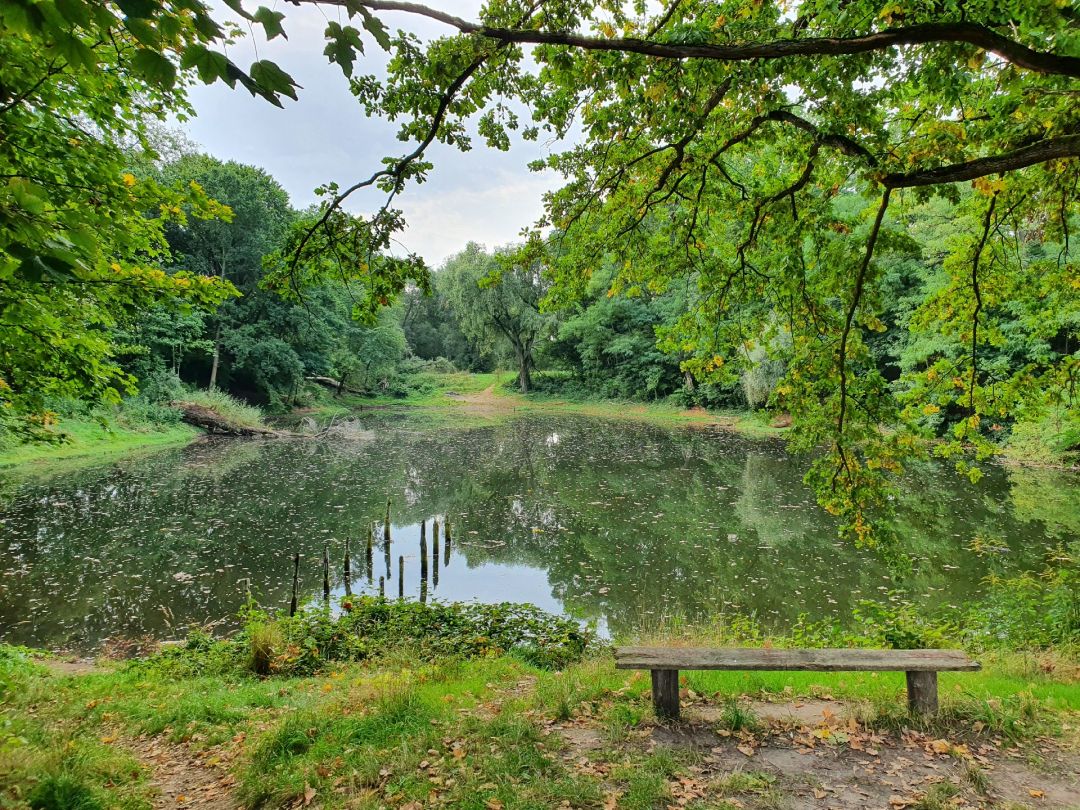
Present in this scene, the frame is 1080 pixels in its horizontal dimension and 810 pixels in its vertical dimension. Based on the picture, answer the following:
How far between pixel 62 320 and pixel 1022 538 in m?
16.3

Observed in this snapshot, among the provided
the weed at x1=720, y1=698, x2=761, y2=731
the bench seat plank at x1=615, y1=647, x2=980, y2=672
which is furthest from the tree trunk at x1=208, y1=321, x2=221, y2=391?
the weed at x1=720, y1=698, x2=761, y2=731

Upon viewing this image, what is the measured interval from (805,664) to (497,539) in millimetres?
8843

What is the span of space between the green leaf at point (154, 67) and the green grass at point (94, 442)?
19938 millimetres

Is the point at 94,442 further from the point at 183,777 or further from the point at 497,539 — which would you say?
the point at 183,777

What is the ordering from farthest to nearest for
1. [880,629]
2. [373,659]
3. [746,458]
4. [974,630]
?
1. [746,458]
2. [974,630]
3. [373,659]
4. [880,629]

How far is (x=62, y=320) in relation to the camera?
5.55 metres

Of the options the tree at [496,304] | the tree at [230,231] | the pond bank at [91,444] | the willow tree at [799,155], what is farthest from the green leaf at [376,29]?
the tree at [496,304]

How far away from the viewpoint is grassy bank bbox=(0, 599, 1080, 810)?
3104 millimetres

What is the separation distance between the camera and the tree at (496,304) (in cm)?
4112

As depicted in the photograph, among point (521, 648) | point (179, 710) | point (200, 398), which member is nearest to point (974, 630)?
point (521, 648)

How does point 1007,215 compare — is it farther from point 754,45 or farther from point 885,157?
point 754,45

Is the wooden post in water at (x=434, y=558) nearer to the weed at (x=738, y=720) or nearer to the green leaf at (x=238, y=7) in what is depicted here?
the weed at (x=738, y=720)

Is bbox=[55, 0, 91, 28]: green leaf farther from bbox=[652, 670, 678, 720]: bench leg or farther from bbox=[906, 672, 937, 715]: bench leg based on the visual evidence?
bbox=[906, 672, 937, 715]: bench leg

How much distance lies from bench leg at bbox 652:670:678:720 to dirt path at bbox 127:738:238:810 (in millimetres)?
2909
